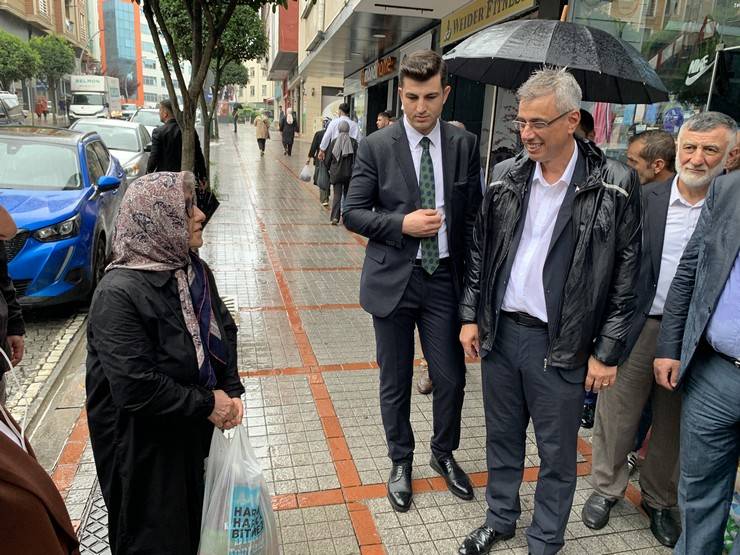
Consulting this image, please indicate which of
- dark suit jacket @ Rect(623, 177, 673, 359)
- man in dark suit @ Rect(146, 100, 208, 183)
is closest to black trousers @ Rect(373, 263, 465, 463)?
dark suit jacket @ Rect(623, 177, 673, 359)

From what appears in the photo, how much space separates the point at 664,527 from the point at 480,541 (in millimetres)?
948

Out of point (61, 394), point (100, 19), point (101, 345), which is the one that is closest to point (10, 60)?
point (61, 394)

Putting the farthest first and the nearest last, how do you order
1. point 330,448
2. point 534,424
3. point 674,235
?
point 330,448, point 674,235, point 534,424

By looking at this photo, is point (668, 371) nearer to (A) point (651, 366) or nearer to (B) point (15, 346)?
(A) point (651, 366)

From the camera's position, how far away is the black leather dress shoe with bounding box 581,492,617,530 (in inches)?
115

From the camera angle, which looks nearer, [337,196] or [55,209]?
[55,209]

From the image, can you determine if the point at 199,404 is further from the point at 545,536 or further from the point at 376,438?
the point at 376,438

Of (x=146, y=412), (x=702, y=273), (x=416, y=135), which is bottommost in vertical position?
(x=146, y=412)

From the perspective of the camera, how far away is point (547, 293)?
7.79 feet

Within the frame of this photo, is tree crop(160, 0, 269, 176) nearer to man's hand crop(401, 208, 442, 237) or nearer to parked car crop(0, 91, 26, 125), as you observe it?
parked car crop(0, 91, 26, 125)

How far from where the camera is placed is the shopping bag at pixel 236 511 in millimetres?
2102

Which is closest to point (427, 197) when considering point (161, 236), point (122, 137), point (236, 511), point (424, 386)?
point (161, 236)

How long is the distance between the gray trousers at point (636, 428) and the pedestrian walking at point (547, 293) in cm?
50

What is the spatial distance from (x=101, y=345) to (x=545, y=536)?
1.97 metres
